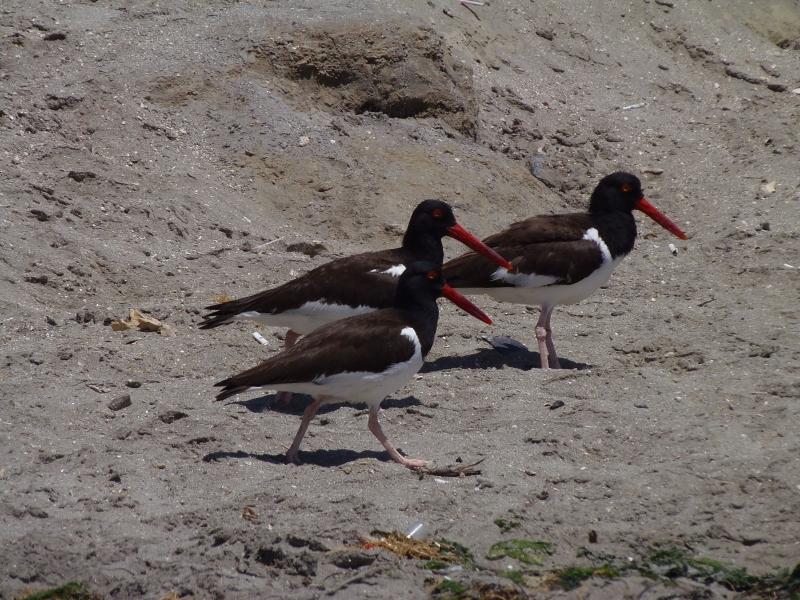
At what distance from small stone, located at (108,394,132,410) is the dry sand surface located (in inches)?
0.7

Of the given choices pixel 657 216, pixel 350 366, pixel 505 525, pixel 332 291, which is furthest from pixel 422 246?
pixel 505 525

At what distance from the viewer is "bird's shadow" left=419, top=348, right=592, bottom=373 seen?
8617 millimetres

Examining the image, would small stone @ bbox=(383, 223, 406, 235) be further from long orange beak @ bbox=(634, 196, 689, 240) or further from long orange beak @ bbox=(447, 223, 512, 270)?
long orange beak @ bbox=(634, 196, 689, 240)

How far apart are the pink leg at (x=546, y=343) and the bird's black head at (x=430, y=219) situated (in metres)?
1.28

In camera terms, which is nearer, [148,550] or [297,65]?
[148,550]

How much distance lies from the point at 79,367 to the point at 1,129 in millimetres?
4224

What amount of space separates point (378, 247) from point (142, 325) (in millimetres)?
3033

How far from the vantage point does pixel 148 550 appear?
5305 mm

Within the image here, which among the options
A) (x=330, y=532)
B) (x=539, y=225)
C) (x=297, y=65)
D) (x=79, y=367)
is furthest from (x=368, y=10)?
(x=330, y=532)

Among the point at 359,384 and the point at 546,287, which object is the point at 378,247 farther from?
the point at 359,384

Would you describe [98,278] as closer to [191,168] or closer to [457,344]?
[191,168]

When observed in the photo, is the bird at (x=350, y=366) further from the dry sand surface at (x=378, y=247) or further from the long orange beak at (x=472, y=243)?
the long orange beak at (x=472, y=243)

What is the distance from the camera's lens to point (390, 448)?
6516mm

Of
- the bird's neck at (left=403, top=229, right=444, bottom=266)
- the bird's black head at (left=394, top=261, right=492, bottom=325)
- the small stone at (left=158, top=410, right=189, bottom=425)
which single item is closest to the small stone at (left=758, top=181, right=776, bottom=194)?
the bird's neck at (left=403, top=229, right=444, bottom=266)
